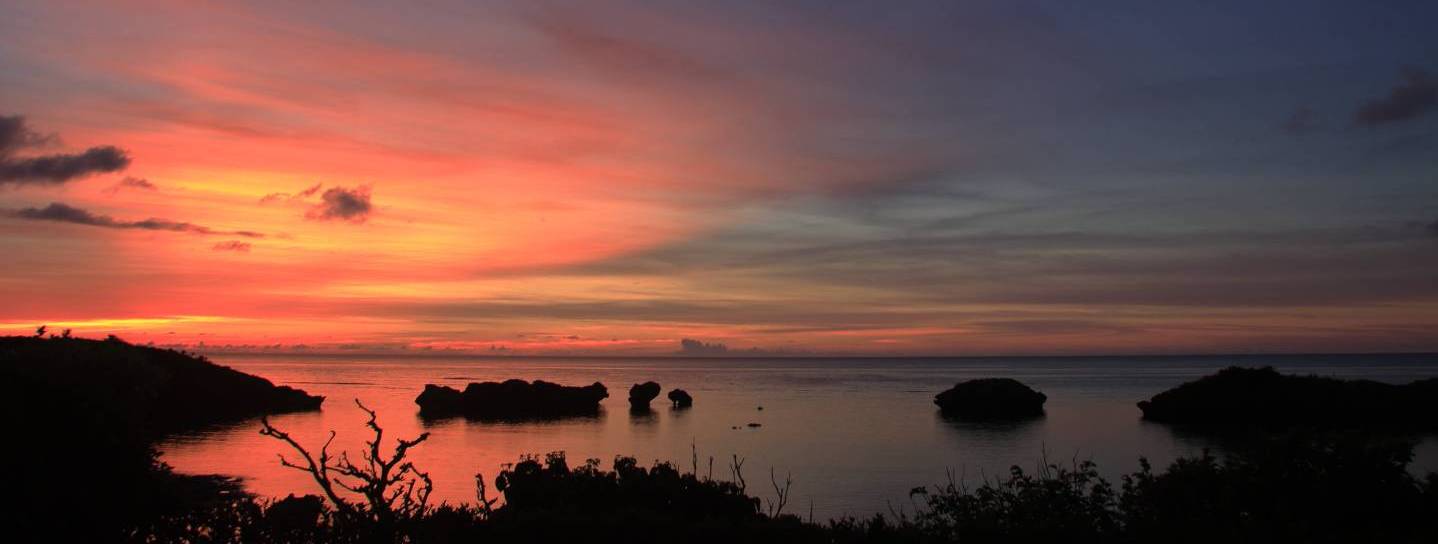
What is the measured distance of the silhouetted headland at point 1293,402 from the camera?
94500 mm

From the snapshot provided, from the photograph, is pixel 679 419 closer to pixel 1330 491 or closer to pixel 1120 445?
pixel 1120 445

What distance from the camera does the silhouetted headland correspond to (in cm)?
9450

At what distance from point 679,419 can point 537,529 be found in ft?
331

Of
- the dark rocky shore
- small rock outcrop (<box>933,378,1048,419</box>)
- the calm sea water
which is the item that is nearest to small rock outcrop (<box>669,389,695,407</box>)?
the calm sea water

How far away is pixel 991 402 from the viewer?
384 feet

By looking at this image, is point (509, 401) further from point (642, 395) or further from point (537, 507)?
point (537, 507)

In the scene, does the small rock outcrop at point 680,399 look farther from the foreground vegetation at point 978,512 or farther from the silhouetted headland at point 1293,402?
the foreground vegetation at point 978,512

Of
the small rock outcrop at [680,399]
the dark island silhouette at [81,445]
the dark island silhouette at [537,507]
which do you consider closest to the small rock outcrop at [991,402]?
the small rock outcrop at [680,399]

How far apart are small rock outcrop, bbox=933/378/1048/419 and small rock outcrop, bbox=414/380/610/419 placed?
4877 cm

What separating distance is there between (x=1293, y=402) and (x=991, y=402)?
108 ft

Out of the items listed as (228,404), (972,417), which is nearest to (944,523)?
(972,417)

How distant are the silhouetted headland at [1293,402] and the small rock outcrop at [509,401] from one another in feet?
240

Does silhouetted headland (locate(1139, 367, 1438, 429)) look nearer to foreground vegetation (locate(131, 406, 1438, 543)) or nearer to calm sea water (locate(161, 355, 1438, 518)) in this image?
calm sea water (locate(161, 355, 1438, 518))

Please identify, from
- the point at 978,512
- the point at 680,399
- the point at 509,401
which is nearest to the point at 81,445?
the point at 978,512
